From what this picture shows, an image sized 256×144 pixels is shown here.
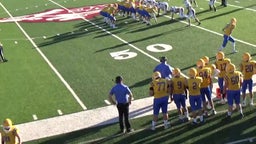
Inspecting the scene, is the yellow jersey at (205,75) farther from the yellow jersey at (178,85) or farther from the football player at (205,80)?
the yellow jersey at (178,85)

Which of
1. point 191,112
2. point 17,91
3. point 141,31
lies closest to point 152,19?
→ point 141,31

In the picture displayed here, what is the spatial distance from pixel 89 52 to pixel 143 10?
5.54m

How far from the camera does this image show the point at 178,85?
12.8 meters

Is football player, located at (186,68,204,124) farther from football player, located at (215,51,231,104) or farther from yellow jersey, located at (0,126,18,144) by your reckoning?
yellow jersey, located at (0,126,18,144)

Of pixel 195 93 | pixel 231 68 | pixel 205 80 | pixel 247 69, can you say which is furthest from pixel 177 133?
pixel 247 69

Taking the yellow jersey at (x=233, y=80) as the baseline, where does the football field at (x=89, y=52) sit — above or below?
below

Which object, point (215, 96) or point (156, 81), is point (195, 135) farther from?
point (215, 96)

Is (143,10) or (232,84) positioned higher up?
(232,84)

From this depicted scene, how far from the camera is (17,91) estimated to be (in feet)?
56.6

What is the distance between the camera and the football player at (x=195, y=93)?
12586 millimetres

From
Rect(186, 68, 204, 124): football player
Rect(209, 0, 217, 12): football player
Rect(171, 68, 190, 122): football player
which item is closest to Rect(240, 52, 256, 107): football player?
Rect(186, 68, 204, 124): football player

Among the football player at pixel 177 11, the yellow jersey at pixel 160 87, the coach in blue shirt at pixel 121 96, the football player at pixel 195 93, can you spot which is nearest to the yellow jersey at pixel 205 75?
the football player at pixel 195 93

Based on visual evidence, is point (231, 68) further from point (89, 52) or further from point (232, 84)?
point (89, 52)

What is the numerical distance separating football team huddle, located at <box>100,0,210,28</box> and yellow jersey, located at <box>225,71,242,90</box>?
12512 millimetres
